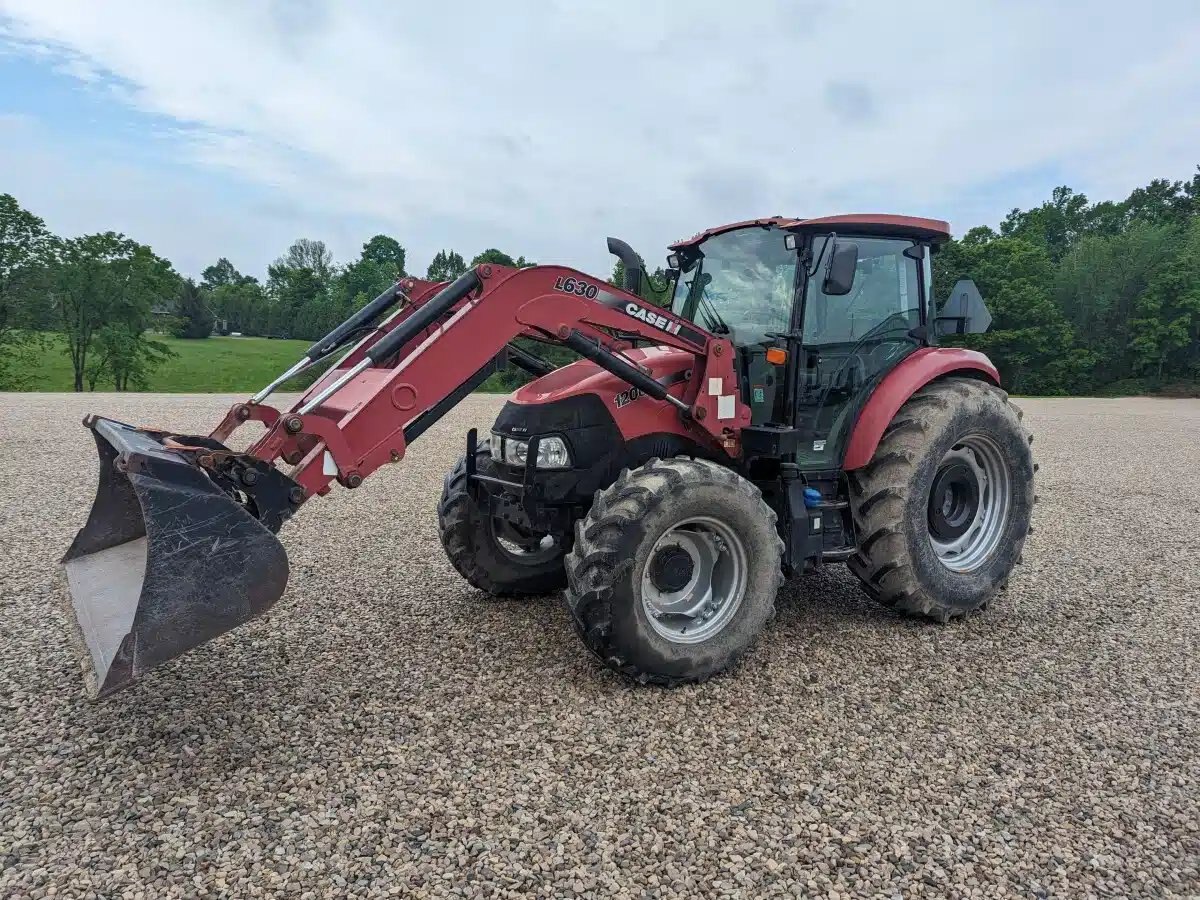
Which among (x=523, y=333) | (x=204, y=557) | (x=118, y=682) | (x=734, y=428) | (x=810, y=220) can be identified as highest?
(x=810, y=220)

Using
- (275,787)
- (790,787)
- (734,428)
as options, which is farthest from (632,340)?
(275,787)

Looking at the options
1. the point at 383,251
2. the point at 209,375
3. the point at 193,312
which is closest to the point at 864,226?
the point at 209,375

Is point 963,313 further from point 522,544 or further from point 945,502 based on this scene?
point 522,544

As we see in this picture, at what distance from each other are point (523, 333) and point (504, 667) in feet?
5.87

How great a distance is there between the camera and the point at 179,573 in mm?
2832

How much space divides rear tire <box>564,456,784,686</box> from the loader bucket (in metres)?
1.39

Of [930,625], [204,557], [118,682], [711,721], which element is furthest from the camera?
[930,625]

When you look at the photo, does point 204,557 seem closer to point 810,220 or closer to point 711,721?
point 711,721

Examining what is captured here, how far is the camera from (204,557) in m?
2.89

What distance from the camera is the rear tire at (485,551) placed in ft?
15.5

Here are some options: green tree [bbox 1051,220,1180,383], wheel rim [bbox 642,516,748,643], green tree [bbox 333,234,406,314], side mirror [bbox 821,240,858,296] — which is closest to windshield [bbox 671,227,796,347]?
side mirror [bbox 821,240,858,296]

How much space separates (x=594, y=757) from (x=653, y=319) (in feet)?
7.22

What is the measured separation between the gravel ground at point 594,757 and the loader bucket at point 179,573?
1.62ft

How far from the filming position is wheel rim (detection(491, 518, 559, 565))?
194 inches
